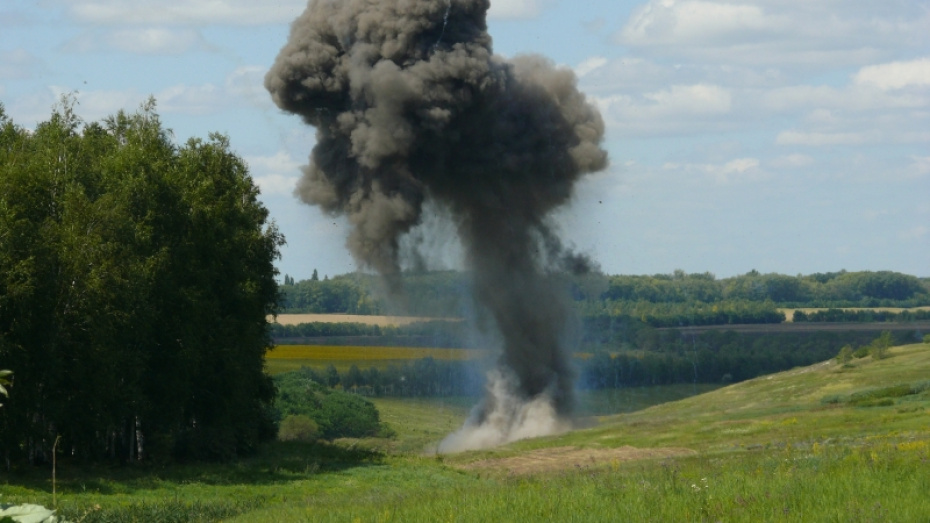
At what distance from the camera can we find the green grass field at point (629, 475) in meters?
15.8

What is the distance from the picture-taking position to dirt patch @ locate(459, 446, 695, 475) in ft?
121

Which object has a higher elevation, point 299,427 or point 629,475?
point 629,475

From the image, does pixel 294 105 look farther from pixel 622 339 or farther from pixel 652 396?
pixel 622 339

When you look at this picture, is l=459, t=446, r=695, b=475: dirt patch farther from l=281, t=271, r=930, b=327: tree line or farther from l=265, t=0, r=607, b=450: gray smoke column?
l=281, t=271, r=930, b=327: tree line

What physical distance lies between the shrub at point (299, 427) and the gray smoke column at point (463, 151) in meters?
12.5

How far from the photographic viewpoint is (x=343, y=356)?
107562 millimetres

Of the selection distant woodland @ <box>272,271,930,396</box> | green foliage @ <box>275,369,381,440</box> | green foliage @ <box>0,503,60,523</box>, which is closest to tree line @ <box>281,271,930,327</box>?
distant woodland @ <box>272,271,930,396</box>

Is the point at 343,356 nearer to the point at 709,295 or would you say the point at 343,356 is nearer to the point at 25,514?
the point at 709,295

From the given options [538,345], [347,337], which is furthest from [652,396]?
[538,345]

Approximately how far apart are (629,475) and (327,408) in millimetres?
53525

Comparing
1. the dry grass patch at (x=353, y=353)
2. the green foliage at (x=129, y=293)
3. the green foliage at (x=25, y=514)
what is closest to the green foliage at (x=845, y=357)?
the dry grass patch at (x=353, y=353)

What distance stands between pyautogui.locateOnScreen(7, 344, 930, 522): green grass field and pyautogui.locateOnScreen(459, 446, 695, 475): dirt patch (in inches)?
4.3

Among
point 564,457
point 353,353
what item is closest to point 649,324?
point 353,353

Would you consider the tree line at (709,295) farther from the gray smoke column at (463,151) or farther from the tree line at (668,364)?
the gray smoke column at (463,151)
